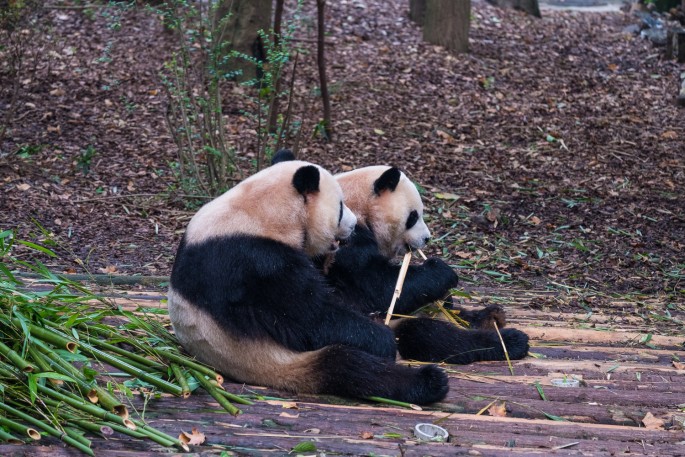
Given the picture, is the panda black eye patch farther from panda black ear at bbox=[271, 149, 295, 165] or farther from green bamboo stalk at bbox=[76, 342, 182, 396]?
green bamboo stalk at bbox=[76, 342, 182, 396]

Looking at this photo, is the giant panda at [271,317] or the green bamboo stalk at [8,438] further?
the giant panda at [271,317]

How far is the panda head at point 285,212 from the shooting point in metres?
3.63

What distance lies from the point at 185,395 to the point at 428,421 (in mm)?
946

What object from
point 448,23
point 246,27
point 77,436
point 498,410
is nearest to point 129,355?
point 77,436

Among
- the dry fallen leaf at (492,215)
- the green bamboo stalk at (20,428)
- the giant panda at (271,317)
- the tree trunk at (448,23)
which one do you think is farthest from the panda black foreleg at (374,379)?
the tree trunk at (448,23)

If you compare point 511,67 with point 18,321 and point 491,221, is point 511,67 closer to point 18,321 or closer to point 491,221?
point 491,221

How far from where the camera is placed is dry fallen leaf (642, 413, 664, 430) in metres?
3.23

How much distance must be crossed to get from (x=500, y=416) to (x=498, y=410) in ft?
0.14

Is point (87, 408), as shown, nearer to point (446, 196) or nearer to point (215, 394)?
point (215, 394)

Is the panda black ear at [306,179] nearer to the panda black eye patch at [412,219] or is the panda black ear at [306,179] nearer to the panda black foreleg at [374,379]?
the panda black foreleg at [374,379]

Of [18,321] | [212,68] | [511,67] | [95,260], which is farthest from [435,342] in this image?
[511,67]

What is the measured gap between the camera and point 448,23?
1170cm

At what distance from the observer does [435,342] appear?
4.07m

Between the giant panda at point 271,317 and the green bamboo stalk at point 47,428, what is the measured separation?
2.90 feet
